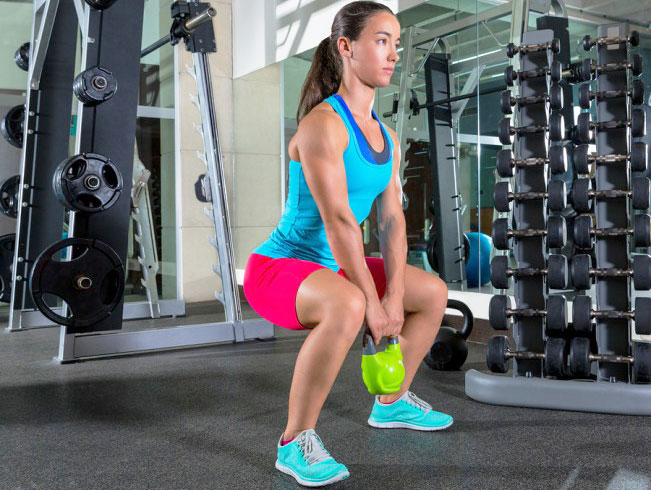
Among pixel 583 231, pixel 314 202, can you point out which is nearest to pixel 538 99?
pixel 583 231

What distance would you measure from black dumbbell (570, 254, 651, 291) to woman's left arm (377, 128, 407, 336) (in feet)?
2.51

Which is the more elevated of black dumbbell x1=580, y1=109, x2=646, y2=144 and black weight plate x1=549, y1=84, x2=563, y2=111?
black weight plate x1=549, y1=84, x2=563, y2=111

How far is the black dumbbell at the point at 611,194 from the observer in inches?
88.2

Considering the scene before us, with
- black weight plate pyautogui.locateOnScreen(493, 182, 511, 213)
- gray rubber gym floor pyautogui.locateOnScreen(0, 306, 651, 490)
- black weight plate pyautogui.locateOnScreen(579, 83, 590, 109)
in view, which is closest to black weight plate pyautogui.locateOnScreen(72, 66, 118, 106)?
gray rubber gym floor pyautogui.locateOnScreen(0, 306, 651, 490)

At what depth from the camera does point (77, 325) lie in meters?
3.19

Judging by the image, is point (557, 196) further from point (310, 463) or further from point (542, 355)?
point (310, 463)

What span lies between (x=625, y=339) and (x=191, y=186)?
14.2ft

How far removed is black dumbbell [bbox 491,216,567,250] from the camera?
234cm

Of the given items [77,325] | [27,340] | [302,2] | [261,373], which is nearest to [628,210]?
[261,373]

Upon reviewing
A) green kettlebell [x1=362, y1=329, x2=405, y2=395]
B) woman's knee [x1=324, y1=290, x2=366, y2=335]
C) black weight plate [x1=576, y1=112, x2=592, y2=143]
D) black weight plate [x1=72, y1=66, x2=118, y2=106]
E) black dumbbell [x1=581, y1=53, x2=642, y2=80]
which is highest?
black weight plate [x1=72, y1=66, x2=118, y2=106]

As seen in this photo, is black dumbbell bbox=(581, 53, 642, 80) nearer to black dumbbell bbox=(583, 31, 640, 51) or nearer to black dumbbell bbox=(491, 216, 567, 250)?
black dumbbell bbox=(583, 31, 640, 51)

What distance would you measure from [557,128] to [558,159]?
0.42 feet

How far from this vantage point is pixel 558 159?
2.35 meters

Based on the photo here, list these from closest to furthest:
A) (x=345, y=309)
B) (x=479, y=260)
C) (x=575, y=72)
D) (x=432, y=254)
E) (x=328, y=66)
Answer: (x=345, y=309) < (x=328, y=66) < (x=575, y=72) < (x=479, y=260) < (x=432, y=254)
